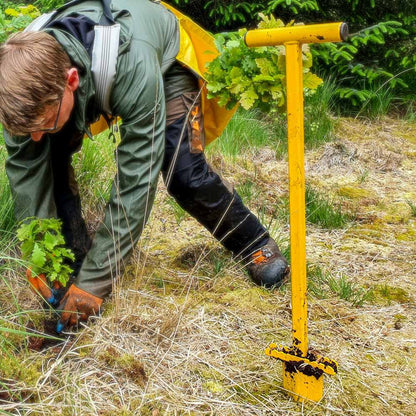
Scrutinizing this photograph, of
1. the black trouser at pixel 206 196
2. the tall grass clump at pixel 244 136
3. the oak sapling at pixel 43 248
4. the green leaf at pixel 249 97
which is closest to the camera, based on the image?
the oak sapling at pixel 43 248

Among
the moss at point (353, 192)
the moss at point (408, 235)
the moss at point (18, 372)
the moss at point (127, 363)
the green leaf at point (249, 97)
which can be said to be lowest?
the moss at point (353, 192)

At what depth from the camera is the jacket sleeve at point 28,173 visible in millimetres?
2746

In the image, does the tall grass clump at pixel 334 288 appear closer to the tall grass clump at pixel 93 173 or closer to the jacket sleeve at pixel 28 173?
the tall grass clump at pixel 93 173

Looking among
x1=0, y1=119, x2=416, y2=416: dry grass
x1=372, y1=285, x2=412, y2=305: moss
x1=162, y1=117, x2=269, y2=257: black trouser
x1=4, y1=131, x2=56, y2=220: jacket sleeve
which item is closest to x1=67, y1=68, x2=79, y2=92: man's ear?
x1=4, y1=131, x2=56, y2=220: jacket sleeve

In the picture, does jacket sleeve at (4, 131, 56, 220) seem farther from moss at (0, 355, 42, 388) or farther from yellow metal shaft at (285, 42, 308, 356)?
yellow metal shaft at (285, 42, 308, 356)

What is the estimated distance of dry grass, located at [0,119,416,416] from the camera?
229 centimetres

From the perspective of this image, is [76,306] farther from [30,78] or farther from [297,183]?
[297,183]

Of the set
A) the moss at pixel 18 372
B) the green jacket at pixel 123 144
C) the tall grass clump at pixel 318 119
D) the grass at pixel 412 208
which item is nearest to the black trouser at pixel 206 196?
the green jacket at pixel 123 144

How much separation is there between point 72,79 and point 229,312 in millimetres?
1288

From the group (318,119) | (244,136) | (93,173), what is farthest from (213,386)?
(318,119)

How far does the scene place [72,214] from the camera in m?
3.16

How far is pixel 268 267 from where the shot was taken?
3.17 m

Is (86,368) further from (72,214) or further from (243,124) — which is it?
(243,124)

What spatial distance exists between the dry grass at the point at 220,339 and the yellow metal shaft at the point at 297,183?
37 cm
